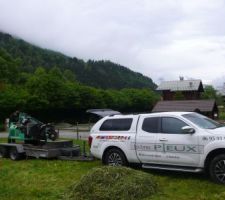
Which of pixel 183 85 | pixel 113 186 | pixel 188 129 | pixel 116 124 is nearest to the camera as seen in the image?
pixel 113 186

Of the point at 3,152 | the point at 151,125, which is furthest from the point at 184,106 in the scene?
the point at 151,125

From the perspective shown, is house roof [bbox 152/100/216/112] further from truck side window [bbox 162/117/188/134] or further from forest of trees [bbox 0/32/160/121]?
truck side window [bbox 162/117/188/134]

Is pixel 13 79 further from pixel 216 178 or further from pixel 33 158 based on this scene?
pixel 216 178

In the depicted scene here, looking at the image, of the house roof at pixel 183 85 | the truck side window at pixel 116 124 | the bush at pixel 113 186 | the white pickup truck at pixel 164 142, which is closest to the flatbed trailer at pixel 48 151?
the truck side window at pixel 116 124

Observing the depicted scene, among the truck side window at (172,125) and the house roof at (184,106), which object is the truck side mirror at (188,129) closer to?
the truck side window at (172,125)

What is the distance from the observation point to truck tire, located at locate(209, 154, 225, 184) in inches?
437

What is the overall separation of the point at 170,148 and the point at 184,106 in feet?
133

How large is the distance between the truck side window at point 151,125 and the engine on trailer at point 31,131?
5.52m

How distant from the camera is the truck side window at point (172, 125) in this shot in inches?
483

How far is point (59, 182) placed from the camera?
39.7 feet

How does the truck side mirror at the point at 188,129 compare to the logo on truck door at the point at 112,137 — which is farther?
the logo on truck door at the point at 112,137

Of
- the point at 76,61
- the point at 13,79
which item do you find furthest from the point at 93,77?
the point at 13,79

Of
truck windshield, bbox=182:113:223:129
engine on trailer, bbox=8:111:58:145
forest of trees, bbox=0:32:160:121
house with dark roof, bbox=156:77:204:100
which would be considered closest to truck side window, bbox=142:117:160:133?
truck windshield, bbox=182:113:223:129

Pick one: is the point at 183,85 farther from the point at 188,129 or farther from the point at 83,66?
the point at 188,129
